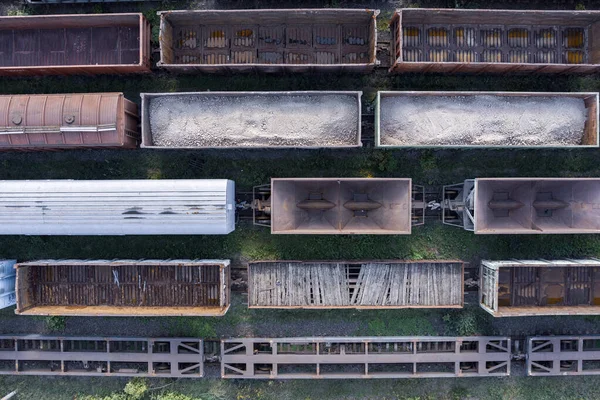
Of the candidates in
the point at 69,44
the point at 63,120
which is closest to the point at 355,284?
the point at 63,120

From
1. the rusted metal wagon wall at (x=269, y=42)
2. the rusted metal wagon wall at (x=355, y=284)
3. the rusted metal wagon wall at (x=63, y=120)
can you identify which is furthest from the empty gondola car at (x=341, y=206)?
the rusted metal wagon wall at (x=63, y=120)

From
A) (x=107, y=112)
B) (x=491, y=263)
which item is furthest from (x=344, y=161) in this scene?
(x=107, y=112)

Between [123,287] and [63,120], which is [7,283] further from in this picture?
[63,120]

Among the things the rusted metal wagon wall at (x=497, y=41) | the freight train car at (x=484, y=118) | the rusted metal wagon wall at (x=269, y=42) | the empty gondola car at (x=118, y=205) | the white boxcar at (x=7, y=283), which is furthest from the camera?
the rusted metal wagon wall at (x=269, y=42)

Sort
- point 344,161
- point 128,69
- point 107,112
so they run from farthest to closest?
point 344,161
point 128,69
point 107,112

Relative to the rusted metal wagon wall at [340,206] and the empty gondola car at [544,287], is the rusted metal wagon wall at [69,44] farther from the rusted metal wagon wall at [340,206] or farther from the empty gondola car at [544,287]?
the empty gondola car at [544,287]

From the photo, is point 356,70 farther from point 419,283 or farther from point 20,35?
point 20,35
